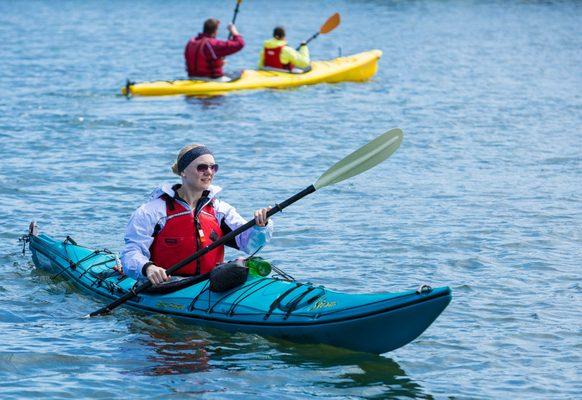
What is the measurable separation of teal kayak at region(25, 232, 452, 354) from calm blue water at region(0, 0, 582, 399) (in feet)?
0.36

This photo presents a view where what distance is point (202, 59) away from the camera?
16453 mm

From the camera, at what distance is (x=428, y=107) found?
17250 millimetres

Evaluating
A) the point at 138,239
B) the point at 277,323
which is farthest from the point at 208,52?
the point at 277,323

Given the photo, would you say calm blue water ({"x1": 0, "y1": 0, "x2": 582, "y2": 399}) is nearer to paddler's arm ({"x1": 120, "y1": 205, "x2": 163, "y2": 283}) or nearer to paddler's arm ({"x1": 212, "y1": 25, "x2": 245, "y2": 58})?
paddler's arm ({"x1": 120, "y1": 205, "x2": 163, "y2": 283})

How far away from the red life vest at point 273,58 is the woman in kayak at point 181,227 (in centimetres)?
1079

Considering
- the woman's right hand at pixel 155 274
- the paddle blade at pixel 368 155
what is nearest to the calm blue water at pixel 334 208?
the woman's right hand at pixel 155 274

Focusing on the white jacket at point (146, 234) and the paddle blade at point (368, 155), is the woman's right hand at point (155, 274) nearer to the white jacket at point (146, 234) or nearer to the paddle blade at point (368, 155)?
the white jacket at point (146, 234)

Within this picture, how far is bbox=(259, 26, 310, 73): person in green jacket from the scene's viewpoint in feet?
56.7

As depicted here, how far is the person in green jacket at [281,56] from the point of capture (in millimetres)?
17297

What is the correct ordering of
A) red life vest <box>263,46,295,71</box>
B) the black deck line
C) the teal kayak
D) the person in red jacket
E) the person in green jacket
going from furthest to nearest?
red life vest <box>263,46,295,71</box>, the person in green jacket, the person in red jacket, the teal kayak, the black deck line

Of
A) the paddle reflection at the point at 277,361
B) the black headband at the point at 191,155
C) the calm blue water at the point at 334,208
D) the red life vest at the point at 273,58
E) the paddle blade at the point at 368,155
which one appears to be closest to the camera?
the paddle reflection at the point at 277,361

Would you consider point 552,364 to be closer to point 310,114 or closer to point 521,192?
point 521,192

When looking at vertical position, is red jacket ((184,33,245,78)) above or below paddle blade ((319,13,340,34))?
below

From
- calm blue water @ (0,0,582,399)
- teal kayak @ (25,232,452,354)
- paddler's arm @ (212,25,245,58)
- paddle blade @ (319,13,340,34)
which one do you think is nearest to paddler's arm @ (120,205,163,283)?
teal kayak @ (25,232,452,354)
